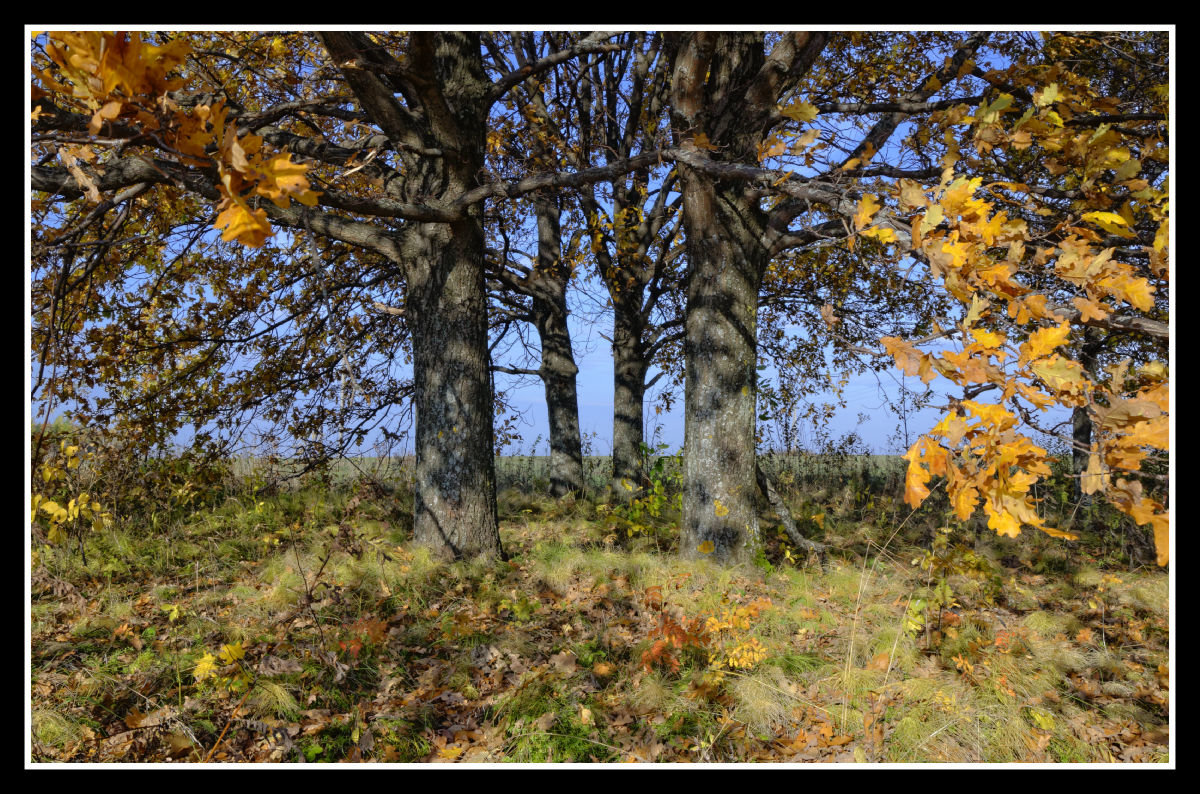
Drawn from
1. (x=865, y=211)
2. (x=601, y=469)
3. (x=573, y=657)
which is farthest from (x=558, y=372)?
(x=865, y=211)

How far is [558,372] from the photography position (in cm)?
988

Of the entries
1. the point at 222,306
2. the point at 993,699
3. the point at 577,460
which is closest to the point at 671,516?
the point at 577,460

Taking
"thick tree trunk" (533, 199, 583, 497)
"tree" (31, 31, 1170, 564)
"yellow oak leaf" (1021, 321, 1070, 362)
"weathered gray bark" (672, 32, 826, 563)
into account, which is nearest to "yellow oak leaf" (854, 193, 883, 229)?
"tree" (31, 31, 1170, 564)

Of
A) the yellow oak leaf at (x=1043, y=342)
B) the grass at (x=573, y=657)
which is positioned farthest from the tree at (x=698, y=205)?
the grass at (x=573, y=657)

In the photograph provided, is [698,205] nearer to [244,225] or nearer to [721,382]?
[721,382]

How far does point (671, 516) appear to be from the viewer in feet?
24.0

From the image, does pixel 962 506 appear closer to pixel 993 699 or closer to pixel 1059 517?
pixel 993 699

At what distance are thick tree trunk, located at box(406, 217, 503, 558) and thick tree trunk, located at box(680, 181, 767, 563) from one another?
70.8 inches

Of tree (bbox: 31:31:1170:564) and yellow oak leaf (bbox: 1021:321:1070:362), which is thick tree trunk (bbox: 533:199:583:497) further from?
yellow oak leaf (bbox: 1021:321:1070:362)

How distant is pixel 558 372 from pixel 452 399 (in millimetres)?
4207

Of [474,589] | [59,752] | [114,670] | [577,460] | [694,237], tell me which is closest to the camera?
[59,752]

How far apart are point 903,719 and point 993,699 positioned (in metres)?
0.67

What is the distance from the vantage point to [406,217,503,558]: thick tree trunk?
5707 mm

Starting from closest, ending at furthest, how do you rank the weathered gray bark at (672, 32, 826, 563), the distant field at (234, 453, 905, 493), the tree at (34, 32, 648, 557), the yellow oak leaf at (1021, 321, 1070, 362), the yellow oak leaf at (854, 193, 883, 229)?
1. the yellow oak leaf at (1021, 321, 1070, 362)
2. the yellow oak leaf at (854, 193, 883, 229)
3. the tree at (34, 32, 648, 557)
4. the weathered gray bark at (672, 32, 826, 563)
5. the distant field at (234, 453, 905, 493)
